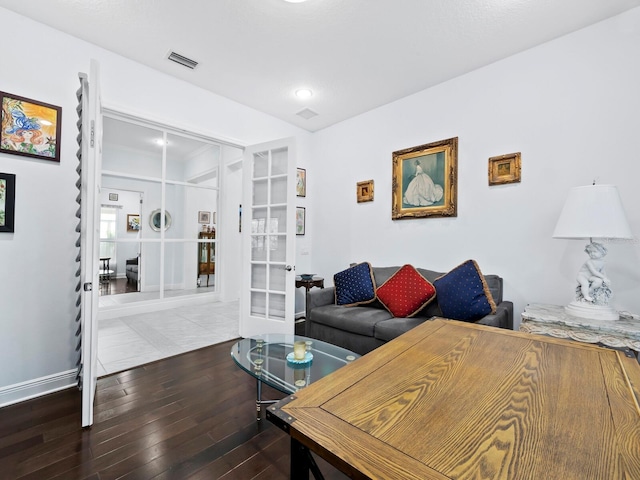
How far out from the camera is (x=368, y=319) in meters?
2.66

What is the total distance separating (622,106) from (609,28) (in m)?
0.61

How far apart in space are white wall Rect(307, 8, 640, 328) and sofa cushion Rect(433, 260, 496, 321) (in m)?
0.48

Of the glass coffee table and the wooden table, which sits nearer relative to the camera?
the wooden table

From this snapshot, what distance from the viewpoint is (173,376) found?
246cm

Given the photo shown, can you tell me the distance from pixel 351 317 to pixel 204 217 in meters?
4.19

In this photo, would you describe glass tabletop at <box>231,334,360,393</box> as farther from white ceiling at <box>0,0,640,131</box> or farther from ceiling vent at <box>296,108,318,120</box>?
ceiling vent at <box>296,108,318,120</box>

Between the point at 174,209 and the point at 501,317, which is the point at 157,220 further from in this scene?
the point at 501,317

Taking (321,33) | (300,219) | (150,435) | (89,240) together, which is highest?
(321,33)

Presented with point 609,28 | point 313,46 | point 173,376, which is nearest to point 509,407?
point 173,376

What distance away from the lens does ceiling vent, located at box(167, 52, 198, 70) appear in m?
2.66

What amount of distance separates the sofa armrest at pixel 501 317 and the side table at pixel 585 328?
0.18m

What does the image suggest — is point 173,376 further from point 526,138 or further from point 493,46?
point 493,46

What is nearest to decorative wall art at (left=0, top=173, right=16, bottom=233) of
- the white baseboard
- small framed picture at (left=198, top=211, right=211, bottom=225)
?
the white baseboard

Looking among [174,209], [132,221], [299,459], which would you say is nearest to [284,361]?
[299,459]
